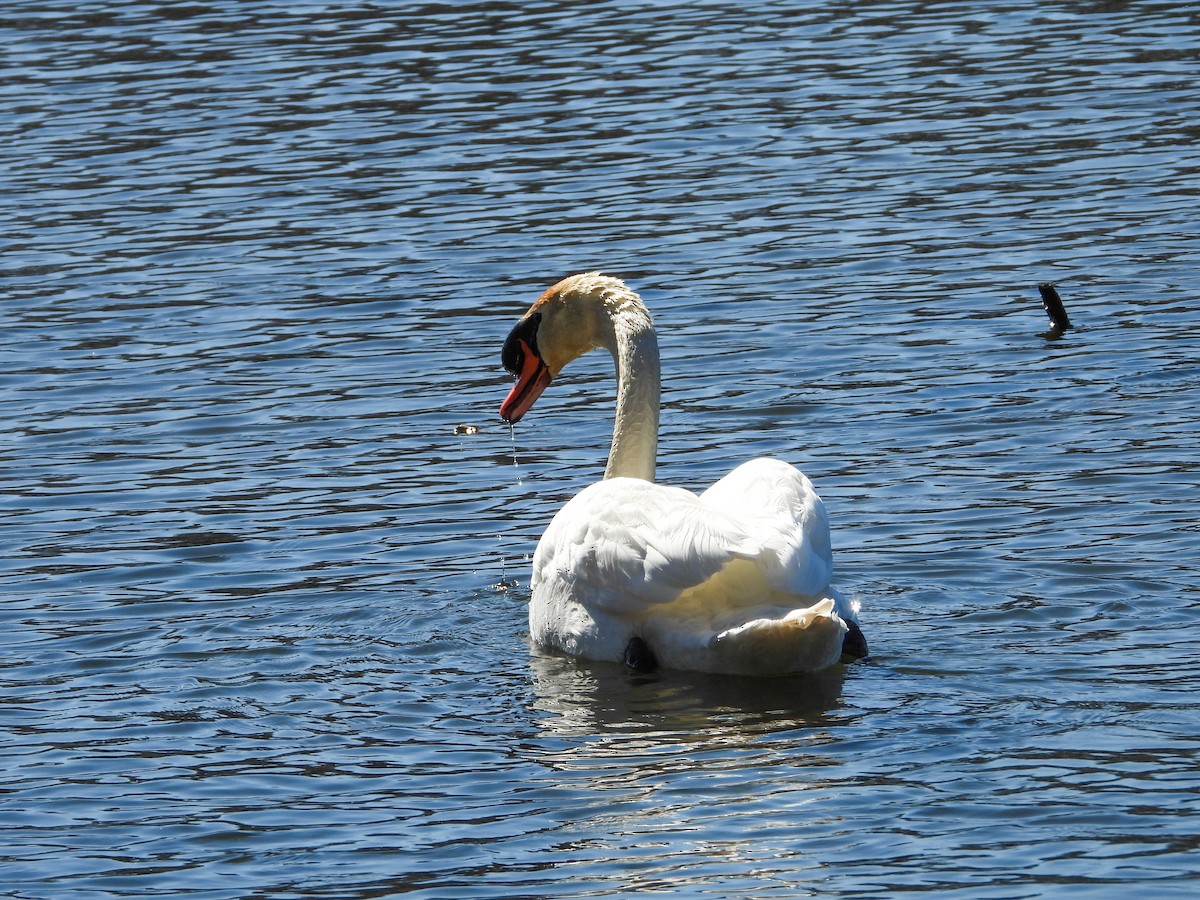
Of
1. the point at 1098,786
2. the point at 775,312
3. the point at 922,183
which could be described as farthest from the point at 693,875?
the point at 922,183

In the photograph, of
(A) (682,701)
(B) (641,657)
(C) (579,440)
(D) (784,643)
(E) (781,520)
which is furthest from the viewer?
(C) (579,440)

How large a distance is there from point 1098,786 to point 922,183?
461 inches

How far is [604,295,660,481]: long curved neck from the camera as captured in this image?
10273 millimetres

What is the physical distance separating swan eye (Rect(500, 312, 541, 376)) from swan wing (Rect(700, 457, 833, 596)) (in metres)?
1.96

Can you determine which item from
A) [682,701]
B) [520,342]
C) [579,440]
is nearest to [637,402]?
[520,342]

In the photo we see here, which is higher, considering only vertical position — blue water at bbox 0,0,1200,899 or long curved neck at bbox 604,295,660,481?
long curved neck at bbox 604,295,660,481

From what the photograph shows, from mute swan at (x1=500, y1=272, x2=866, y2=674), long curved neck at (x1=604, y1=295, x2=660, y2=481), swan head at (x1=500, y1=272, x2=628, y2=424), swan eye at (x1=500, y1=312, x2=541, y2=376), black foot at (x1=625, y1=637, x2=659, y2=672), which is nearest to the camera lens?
mute swan at (x1=500, y1=272, x2=866, y2=674)

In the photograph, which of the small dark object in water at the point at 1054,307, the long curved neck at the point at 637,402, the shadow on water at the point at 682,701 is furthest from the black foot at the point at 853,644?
the small dark object in water at the point at 1054,307

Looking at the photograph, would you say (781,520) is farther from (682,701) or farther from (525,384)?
(525,384)

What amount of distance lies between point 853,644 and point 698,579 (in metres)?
0.89

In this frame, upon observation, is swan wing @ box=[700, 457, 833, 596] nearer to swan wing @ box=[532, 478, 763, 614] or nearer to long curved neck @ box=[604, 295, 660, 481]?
swan wing @ box=[532, 478, 763, 614]

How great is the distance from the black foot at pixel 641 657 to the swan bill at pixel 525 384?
2512mm

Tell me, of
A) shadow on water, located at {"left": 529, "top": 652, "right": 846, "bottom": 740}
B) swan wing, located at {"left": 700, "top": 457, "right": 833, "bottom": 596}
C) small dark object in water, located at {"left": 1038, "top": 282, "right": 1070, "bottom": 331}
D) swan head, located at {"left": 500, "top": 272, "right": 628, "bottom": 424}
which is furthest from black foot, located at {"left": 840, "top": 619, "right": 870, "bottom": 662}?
small dark object in water, located at {"left": 1038, "top": 282, "right": 1070, "bottom": 331}

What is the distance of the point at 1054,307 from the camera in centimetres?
1427
